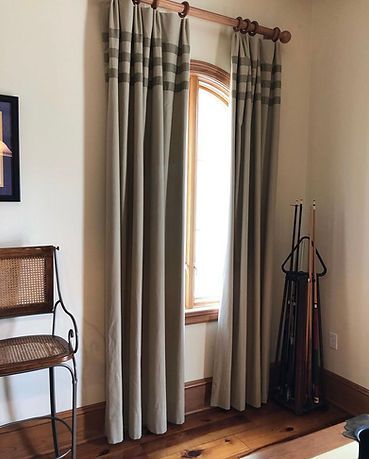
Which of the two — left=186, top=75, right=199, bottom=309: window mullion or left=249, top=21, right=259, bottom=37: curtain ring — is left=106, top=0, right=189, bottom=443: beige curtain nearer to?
left=186, top=75, right=199, bottom=309: window mullion

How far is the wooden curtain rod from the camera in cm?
233

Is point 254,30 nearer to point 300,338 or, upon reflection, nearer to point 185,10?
point 185,10

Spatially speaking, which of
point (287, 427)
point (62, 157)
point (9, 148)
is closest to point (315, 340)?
point (287, 427)

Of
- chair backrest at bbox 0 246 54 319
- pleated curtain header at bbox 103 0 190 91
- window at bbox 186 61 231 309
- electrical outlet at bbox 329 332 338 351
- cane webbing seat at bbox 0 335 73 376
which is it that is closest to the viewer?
cane webbing seat at bbox 0 335 73 376

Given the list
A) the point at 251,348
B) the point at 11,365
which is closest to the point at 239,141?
the point at 251,348

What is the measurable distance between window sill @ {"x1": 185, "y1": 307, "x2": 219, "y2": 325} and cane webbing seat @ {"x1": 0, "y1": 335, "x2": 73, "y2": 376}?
84 centimetres

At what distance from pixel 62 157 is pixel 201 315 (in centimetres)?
128

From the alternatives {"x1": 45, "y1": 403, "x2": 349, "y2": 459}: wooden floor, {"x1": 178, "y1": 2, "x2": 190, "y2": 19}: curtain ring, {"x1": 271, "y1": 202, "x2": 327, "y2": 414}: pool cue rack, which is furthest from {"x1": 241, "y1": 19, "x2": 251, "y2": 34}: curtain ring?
{"x1": 45, "y1": 403, "x2": 349, "y2": 459}: wooden floor

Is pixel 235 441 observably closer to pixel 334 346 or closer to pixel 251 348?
pixel 251 348

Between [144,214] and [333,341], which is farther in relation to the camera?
[333,341]

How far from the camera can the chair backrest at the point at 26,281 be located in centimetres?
208

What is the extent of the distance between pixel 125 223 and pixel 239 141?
875 mm

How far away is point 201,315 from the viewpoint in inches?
106

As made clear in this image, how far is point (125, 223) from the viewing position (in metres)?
2.33
